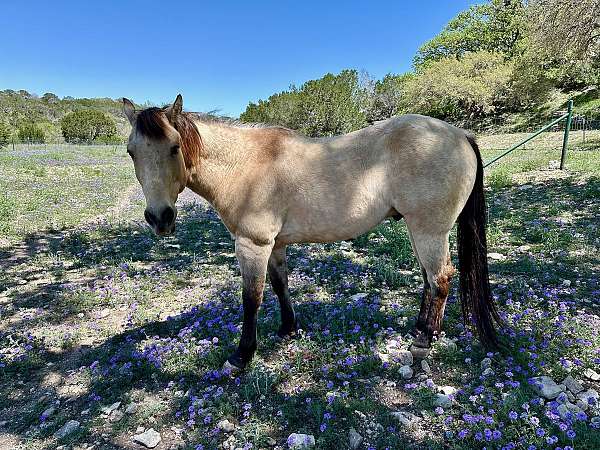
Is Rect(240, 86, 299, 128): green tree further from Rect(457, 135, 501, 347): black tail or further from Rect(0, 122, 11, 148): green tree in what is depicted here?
Rect(457, 135, 501, 347): black tail

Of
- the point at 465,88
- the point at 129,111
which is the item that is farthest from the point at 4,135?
the point at 129,111

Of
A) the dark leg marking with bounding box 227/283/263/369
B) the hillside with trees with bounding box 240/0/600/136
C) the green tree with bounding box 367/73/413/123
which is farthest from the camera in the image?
the green tree with bounding box 367/73/413/123

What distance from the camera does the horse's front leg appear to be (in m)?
3.20

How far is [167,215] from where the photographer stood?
2834 millimetres

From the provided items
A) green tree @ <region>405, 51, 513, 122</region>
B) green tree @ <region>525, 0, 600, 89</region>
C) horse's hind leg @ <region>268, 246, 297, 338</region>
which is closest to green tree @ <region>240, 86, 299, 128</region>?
green tree @ <region>405, 51, 513, 122</region>

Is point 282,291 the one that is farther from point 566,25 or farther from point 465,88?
point 465,88

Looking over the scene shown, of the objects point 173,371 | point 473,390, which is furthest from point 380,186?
point 173,371

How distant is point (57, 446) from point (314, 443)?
1.87 metres

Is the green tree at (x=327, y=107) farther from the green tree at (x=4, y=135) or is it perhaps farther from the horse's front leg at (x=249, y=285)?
the horse's front leg at (x=249, y=285)

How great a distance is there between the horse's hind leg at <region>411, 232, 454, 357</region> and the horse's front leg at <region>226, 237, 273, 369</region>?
54.6 inches

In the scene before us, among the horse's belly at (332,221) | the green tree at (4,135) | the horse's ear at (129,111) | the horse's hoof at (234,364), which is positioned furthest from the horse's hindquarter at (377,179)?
the green tree at (4,135)

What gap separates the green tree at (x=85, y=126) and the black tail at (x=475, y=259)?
72.9 meters

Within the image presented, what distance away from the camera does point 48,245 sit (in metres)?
7.43

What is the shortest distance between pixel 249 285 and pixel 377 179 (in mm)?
1499
